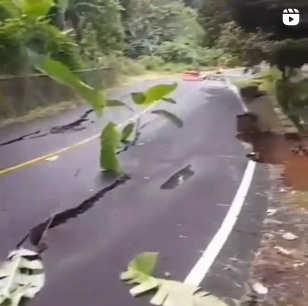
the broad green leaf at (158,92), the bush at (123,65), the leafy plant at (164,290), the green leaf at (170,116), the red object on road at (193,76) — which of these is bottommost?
the leafy plant at (164,290)

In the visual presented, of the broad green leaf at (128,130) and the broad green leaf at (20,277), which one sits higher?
the broad green leaf at (128,130)

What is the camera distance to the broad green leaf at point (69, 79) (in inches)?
24.9

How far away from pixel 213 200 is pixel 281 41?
9.4 inches

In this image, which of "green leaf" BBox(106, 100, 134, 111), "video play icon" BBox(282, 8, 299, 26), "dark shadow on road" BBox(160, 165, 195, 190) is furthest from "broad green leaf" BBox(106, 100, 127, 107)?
"video play icon" BBox(282, 8, 299, 26)

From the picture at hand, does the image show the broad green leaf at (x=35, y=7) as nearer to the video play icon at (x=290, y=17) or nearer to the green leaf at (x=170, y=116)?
the green leaf at (x=170, y=116)

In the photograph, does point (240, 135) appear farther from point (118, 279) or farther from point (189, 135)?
point (118, 279)

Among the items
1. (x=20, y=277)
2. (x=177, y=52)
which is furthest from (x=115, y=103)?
(x=20, y=277)

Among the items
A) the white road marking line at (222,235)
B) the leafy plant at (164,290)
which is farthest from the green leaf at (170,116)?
the leafy plant at (164,290)

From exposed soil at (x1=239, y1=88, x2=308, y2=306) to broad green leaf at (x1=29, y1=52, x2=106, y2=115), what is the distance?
199 millimetres

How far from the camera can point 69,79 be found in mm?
643

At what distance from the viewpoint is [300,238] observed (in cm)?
63

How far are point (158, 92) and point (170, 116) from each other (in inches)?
1.4

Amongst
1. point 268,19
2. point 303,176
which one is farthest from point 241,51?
point 303,176

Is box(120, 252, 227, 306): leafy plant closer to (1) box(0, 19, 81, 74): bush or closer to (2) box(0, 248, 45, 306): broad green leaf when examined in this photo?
(2) box(0, 248, 45, 306): broad green leaf
